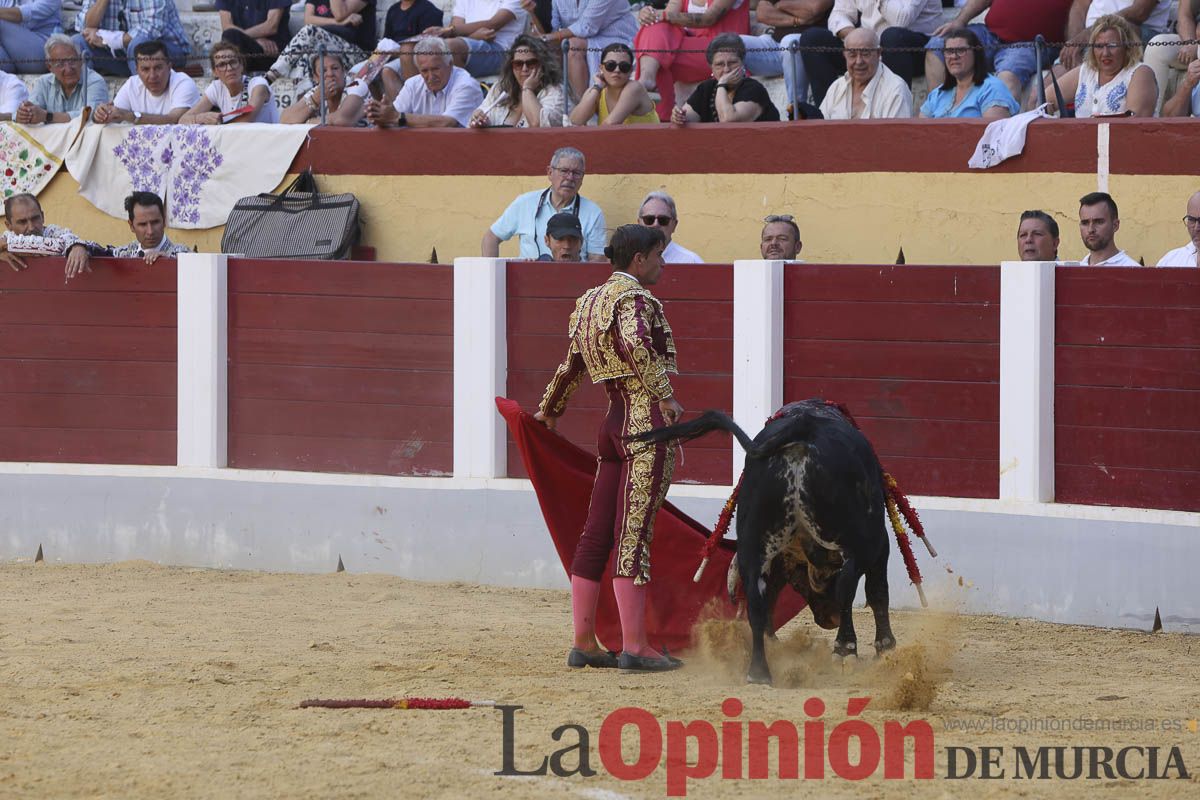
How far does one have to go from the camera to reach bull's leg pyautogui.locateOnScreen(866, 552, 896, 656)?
4.82 metres

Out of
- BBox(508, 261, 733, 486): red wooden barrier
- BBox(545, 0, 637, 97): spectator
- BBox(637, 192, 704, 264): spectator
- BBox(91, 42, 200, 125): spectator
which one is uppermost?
BBox(545, 0, 637, 97): spectator

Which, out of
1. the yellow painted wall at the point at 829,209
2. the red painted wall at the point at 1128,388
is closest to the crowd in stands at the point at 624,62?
the yellow painted wall at the point at 829,209

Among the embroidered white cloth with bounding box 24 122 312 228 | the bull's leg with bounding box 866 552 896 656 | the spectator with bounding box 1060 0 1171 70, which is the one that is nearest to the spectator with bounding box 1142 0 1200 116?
the spectator with bounding box 1060 0 1171 70

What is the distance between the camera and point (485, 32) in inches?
352

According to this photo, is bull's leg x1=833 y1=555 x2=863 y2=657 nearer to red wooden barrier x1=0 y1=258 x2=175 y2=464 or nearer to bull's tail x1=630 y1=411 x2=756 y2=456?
bull's tail x1=630 y1=411 x2=756 y2=456

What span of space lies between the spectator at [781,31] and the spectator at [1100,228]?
7.31 ft

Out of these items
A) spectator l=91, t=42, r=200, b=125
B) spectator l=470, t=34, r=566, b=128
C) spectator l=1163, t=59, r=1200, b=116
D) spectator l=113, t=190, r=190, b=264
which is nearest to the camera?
spectator l=1163, t=59, r=1200, b=116

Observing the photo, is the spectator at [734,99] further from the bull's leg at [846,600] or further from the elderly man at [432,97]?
the bull's leg at [846,600]

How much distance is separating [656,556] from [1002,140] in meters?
2.92

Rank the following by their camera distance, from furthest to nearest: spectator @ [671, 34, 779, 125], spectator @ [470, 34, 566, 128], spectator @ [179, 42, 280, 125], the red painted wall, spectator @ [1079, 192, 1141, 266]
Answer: spectator @ [179, 42, 280, 125] → spectator @ [470, 34, 566, 128] → spectator @ [671, 34, 779, 125] → spectator @ [1079, 192, 1141, 266] → the red painted wall

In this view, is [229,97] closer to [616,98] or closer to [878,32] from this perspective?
[616,98]

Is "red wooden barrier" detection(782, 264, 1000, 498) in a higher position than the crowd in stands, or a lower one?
lower

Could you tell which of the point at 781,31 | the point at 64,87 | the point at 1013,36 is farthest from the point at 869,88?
the point at 64,87

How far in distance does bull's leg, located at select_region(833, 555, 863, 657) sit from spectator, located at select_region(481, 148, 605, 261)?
9.11ft
